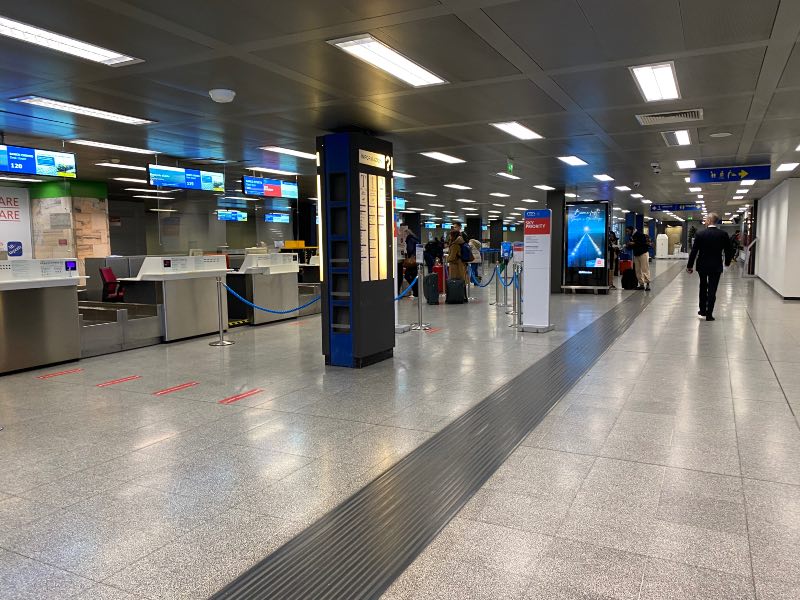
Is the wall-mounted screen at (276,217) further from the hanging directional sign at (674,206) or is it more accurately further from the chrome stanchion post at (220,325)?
the hanging directional sign at (674,206)

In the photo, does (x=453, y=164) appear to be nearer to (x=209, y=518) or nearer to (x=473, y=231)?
(x=209, y=518)

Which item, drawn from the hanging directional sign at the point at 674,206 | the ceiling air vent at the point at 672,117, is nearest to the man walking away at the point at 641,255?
the hanging directional sign at the point at 674,206

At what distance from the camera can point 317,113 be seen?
22.3ft

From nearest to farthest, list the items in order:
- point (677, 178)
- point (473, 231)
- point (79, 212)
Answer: point (677, 178), point (79, 212), point (473, 231)

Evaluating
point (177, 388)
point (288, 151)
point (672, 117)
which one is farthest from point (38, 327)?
point (672, 117)

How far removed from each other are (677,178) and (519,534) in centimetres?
1375

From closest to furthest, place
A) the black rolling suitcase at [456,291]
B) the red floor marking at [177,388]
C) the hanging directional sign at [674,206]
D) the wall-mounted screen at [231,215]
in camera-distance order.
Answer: the red floor marking at [177,388]
the black rolling suitcase at [456,291]
the wall-mounted screen at [231,215]
the hanging directional sign at [674,206]

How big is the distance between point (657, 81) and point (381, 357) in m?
4.50

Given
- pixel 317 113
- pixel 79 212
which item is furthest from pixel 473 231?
pixel 317 113

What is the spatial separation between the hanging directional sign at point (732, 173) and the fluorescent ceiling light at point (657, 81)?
6816 millimetres

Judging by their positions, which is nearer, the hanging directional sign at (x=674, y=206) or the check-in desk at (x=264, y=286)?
the check-in desk at (x=264, y=286)

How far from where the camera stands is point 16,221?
15.3 metres

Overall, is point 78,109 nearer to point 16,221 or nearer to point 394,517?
point 394,517

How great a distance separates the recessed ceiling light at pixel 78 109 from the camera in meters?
6.26
